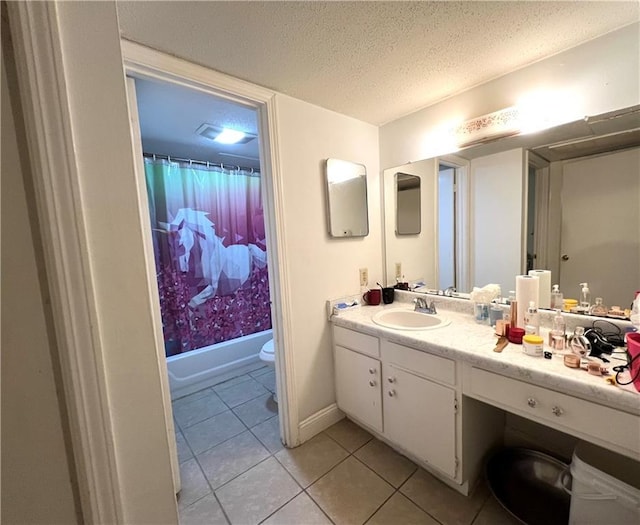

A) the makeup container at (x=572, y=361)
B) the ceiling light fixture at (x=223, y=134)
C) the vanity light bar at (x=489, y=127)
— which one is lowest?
the makeup container at (x=572, y=361)

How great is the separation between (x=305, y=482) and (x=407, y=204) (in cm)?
192

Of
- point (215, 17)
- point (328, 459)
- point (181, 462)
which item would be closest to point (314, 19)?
point (215, 17)

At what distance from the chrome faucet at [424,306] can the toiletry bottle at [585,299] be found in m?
0.71

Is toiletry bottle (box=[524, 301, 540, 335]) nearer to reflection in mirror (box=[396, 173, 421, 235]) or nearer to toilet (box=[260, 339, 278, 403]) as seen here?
reflection in mirror (box=[396, 173, 421, 235])

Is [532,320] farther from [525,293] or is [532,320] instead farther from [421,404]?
[421,404]

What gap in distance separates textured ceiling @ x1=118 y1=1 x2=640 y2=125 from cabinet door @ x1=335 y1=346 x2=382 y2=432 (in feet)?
5.25

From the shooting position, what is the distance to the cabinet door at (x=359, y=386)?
5.37ft

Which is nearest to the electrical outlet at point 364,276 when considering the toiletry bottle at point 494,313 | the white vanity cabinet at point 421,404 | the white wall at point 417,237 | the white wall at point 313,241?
the white wall at point 313,241

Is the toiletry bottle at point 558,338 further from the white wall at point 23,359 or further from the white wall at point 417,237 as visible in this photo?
the white wall at point 23,359

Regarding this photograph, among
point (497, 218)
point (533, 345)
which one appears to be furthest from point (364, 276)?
point (533, 345)

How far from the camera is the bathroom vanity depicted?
0.94 meters

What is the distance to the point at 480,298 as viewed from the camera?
1.62m

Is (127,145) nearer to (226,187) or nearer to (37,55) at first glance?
(37,55)

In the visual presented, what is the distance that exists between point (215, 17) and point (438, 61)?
40.8 inches
